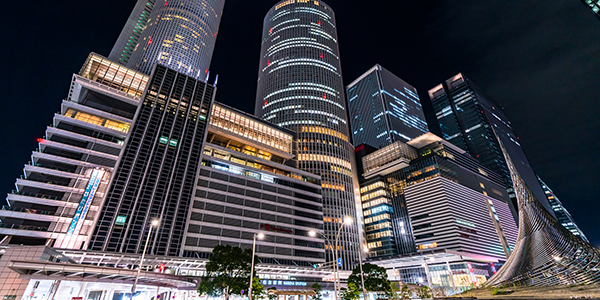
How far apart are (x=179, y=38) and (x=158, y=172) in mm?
95174

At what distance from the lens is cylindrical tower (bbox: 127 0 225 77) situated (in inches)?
5064

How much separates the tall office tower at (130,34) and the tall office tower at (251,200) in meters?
112

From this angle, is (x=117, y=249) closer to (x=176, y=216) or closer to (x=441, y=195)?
(x=176, y=216)

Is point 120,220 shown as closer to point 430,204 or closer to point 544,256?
point 544,256

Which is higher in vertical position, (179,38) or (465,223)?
(179,38)

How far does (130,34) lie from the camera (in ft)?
567

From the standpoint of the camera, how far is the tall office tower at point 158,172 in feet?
198

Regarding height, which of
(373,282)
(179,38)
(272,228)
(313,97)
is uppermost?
(179,38)

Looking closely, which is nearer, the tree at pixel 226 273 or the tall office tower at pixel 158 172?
the tree at pixel 226 273

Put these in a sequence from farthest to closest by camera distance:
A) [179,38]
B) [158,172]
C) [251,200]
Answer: [179,38]
[251,200]
[158,172]

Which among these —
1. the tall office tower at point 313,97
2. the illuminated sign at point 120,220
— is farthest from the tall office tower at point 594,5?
the illuminated sign at point 120,220

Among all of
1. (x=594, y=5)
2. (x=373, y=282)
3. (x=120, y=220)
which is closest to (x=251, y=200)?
(x=120, y=220)

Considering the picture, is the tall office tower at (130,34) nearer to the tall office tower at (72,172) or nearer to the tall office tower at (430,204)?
the tall office tower at (72,172)

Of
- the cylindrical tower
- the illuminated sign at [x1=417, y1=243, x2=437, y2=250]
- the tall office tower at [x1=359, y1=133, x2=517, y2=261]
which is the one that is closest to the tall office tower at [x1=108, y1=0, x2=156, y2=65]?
the cylindrical tower
